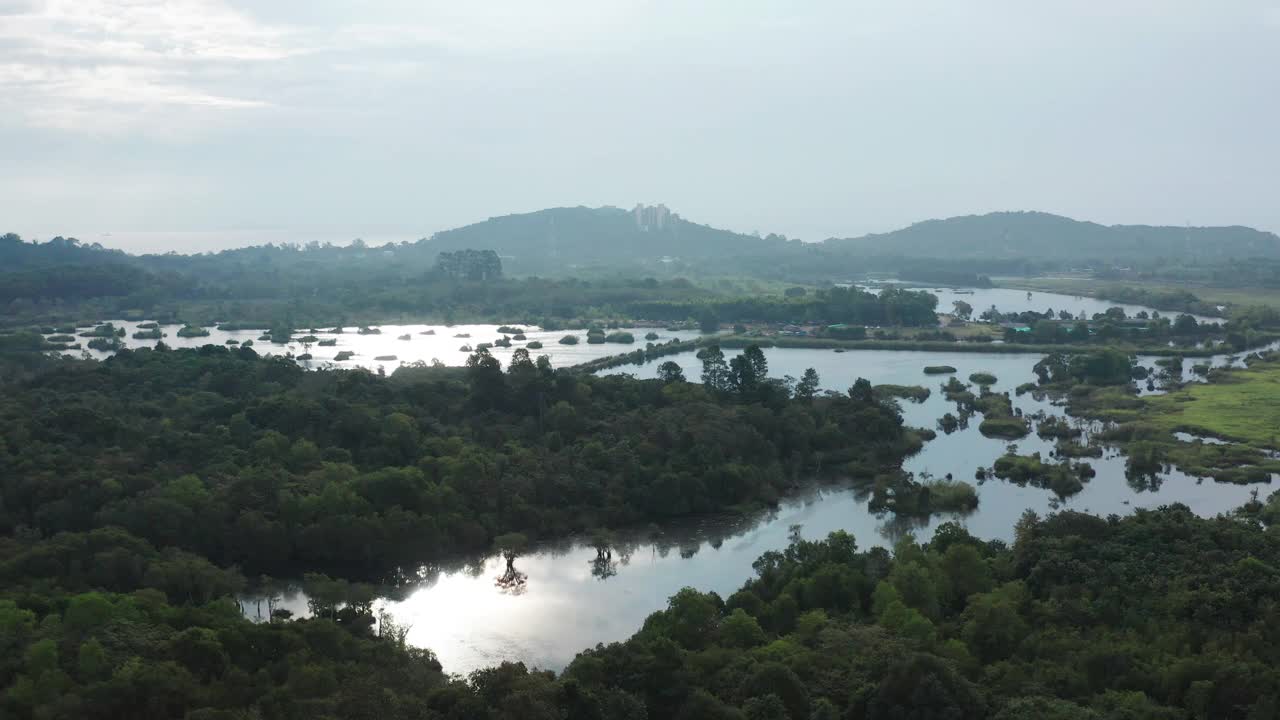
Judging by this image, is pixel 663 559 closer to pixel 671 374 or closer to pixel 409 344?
pixel 671 374

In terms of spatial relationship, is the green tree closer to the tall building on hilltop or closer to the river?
the river

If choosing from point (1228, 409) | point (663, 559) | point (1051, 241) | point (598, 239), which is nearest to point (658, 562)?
point (663, 559)

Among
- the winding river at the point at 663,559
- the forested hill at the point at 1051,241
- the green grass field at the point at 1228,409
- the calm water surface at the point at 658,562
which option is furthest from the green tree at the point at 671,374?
the forested hill at the point at 1051,241

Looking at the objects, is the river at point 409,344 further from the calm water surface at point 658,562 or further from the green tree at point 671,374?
the calm water surface at point 658,562

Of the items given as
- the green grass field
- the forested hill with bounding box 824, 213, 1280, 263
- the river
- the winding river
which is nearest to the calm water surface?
the winding river

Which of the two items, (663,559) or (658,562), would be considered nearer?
(658,562)

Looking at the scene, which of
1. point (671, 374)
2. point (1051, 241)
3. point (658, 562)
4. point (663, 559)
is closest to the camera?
point (658, 562)
